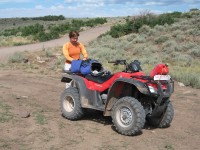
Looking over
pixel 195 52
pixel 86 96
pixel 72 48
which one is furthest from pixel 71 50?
pixel 195 52

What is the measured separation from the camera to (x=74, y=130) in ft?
23.7

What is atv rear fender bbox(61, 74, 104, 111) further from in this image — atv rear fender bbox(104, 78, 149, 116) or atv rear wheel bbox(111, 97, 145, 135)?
atv rear wheel bbox(111, 97, 145, 135)

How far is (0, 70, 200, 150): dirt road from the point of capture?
6.39 m

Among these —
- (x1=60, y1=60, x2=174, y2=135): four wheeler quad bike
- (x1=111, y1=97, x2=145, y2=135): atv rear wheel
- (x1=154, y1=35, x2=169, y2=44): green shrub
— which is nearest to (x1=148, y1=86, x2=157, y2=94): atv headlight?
(x1=60, y1=60, x2=174, y2=135): four wheeler quad bike

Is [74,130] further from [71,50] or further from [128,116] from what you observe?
[71,50]

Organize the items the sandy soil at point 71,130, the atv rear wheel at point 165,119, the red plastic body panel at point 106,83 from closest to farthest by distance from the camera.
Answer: the sandy soil at point 71,130 < the red plastic body panel at point 106,83 < the atv rear wheel at point 165,119

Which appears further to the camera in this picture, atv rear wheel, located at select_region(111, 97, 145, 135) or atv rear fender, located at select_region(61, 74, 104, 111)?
atv rear fender, located at select_region(61, 74, 104, 111)

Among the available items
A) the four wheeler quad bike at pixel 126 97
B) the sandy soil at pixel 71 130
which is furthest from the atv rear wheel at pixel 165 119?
the sandy soil at pixel 71 130

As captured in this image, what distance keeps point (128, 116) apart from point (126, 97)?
0.34 m

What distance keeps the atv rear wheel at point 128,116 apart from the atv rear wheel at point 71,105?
1064mm

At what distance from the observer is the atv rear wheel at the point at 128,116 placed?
6719 millimetres

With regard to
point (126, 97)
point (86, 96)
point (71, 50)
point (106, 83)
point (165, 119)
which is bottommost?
point (165, 119)

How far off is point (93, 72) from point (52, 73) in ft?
24.9

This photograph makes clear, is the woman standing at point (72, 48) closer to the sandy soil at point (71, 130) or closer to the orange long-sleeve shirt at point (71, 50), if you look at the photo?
the orange long-sleeve shirt at point (71, 50)
